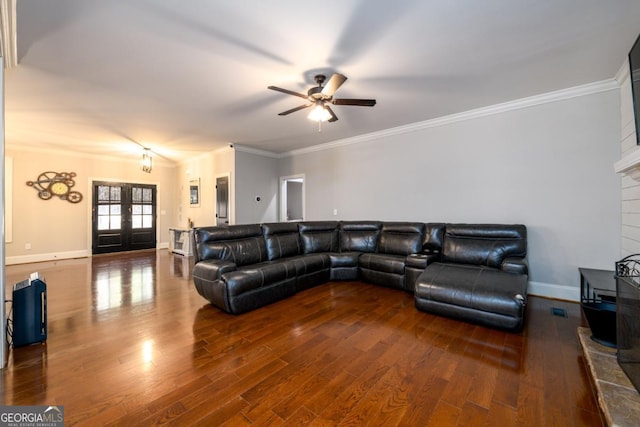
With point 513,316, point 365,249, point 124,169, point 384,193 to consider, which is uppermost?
point 124,169

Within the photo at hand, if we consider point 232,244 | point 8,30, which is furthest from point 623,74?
point 8,30

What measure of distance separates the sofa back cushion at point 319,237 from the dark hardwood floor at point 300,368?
1521 mm

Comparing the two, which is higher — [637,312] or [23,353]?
[637,312]

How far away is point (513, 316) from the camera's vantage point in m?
2.48

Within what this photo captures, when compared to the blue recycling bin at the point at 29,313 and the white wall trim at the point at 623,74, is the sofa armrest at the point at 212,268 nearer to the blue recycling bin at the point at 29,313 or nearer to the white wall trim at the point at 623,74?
the blue recycling bin at the point at 29,313

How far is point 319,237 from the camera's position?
485 cm

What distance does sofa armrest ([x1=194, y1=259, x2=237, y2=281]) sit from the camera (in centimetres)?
307

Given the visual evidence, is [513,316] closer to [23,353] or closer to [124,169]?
[23,353]

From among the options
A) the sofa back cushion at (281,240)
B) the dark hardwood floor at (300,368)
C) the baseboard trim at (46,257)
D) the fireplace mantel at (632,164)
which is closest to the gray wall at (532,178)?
the dark hardwood floor at (300,368)

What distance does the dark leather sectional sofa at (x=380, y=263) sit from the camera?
2734mm

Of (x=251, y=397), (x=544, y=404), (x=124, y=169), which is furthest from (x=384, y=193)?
(x=124, y=169)

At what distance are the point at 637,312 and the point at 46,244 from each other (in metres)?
9.81
